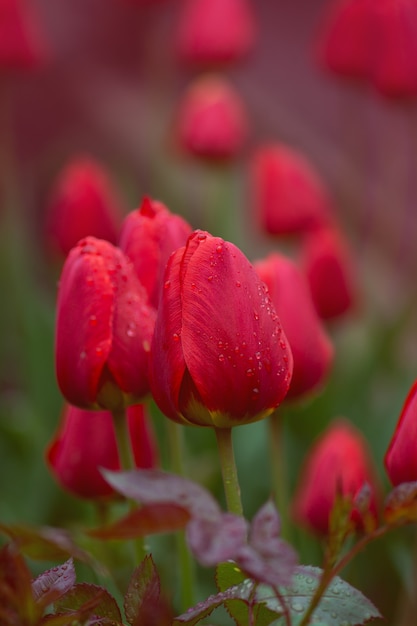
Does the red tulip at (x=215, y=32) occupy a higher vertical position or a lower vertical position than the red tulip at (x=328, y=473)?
higher

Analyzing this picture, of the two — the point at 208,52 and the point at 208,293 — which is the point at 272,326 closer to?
the point at 208,293

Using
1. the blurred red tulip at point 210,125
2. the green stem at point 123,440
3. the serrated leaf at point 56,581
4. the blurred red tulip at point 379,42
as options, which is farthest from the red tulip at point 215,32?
the serrated leaf at point 56,581

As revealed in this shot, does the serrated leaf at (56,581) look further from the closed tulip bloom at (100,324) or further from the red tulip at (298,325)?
the red tulip at (298,325)

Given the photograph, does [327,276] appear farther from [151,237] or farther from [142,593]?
[142,593]

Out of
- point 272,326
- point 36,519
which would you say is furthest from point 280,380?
point 36,519

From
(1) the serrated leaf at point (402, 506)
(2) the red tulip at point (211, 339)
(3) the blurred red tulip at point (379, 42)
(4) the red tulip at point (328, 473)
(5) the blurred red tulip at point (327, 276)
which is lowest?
(4) the red tulip at point (328, 473)

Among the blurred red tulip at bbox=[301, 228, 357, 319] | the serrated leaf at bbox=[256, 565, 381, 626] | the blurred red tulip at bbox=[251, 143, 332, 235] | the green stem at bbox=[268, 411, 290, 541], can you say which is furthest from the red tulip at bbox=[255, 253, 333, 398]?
the blurred red tulip at bbox=[251, 143, 332, 235]

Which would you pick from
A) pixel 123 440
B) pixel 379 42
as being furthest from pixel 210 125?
pixel 123 440
